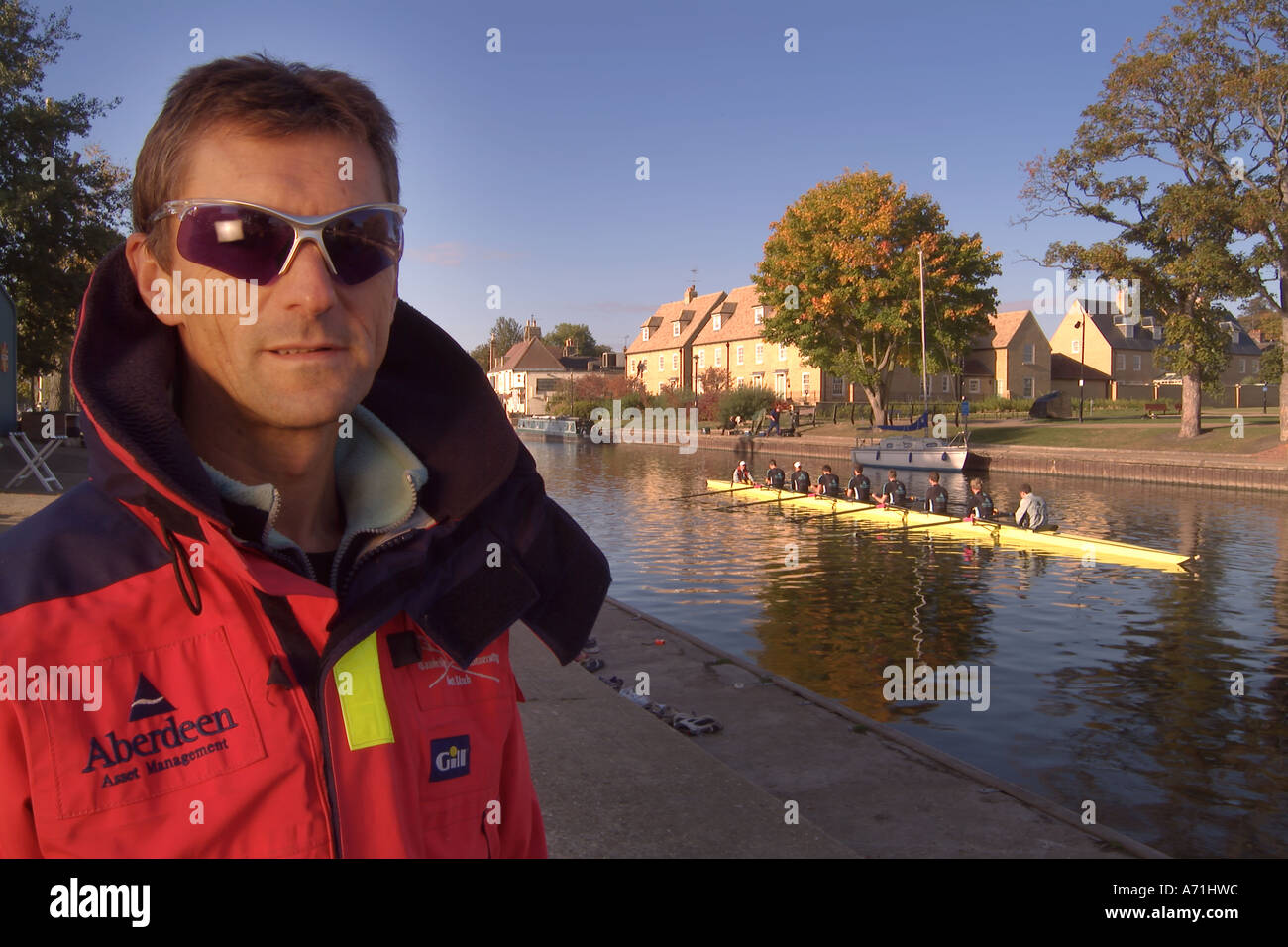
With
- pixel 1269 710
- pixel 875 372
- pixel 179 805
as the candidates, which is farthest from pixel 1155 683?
pixel 875 372

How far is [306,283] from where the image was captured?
174 cm

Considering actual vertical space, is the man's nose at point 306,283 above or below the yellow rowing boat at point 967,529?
above

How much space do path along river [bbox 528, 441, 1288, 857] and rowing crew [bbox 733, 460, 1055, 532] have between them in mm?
1340

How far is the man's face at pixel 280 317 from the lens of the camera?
171 centimetres

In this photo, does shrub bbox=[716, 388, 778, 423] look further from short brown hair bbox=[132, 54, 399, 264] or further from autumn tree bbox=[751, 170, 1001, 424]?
short brown hair bbox=[132, 54, 399, 264]

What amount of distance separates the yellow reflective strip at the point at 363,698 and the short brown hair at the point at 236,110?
2.80ft

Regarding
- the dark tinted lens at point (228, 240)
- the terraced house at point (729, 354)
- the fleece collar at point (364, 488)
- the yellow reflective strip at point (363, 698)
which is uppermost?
the terraced house at point (729, 354)

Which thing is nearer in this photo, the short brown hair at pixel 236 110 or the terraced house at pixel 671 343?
the short brown hair at pixel 236 110

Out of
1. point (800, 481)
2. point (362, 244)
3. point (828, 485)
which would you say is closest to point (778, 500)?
point (800, 481)
